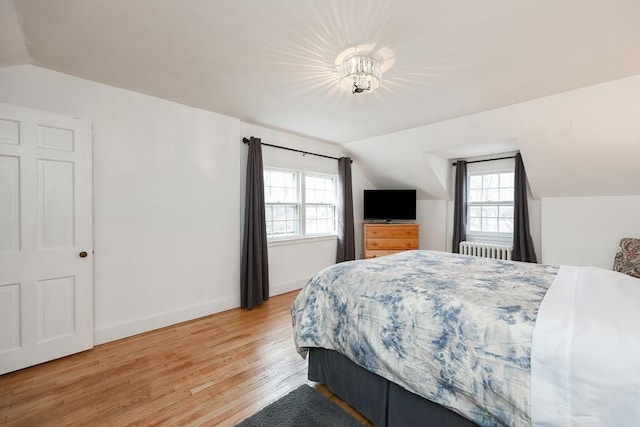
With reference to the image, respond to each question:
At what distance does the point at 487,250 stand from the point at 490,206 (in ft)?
2.54

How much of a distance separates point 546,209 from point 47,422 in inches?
217

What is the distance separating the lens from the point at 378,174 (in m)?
5.23

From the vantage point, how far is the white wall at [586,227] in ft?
10.7

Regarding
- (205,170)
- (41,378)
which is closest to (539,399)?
(41,378)

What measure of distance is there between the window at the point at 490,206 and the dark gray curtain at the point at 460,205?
151 mm

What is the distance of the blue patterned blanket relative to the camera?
3.59 ft

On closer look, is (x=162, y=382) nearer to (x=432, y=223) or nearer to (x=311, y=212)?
(x=311, y=212)

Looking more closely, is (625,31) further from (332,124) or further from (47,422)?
(47,422)

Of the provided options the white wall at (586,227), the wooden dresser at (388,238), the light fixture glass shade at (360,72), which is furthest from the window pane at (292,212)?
the white wall at (586,227)

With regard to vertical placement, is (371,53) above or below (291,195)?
above

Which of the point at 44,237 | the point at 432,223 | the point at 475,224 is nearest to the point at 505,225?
the point at 475,224

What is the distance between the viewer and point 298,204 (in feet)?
14.2

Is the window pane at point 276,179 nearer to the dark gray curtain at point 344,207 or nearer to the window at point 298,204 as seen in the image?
the window at point 298,204

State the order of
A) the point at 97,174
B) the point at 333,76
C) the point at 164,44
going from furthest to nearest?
the point at 97,174
the point at 333,76
the point at 164,44
